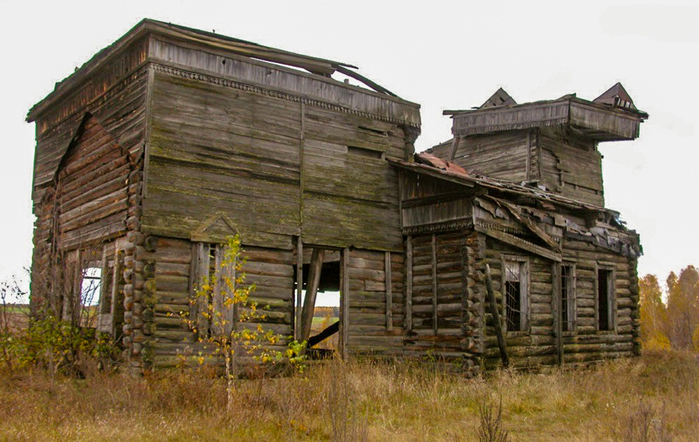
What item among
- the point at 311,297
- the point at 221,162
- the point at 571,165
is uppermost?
the point at 571,165

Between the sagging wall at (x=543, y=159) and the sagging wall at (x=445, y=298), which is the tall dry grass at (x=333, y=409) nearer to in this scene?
the sagging wall at (x=445, y=298)

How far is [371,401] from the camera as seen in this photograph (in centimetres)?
1130

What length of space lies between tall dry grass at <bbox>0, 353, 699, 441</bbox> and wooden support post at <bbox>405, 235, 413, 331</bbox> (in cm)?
274

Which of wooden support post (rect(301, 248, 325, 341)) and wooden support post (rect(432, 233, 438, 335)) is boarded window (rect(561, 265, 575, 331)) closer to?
wooden support post (rect(432, 233, 438, 335))

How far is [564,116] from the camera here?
75.7 feet

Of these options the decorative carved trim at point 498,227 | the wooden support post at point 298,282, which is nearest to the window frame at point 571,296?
the decorative carved trim at point 498,227

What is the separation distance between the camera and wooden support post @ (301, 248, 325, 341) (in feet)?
54.6

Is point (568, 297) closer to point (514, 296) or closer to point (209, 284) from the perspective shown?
point (514, 296)

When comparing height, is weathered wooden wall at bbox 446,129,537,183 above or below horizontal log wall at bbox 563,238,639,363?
→ above

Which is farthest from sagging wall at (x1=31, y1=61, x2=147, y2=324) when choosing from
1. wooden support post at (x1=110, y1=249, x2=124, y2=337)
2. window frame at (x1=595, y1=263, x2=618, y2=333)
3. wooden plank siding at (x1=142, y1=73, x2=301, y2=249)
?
window frame at (x1=595, y1=263, x2=618, y2=333)

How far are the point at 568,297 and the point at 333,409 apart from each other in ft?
39.1

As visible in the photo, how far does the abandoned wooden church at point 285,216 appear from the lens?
13.5 m

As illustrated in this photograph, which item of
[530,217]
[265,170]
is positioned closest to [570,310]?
[530,217]

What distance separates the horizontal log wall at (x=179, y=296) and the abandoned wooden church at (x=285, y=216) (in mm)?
32
